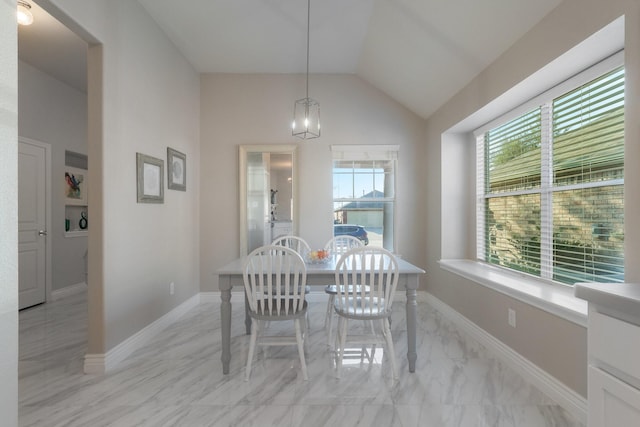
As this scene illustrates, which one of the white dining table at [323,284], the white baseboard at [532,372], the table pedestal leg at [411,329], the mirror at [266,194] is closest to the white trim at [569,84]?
the white dining table at [323,284]

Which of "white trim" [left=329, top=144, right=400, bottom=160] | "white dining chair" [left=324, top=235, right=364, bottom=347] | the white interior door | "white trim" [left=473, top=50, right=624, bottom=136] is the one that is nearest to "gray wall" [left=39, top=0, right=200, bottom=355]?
"white dining chair" [left=324, top=235, right=364, bottom=347]

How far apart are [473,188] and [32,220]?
5402 mm

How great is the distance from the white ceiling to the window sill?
1.79m

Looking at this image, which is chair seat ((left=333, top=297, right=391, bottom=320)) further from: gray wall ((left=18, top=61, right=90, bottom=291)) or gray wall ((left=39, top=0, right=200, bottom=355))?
gray wall ((left=18, top=61, right=90, bottom=291))

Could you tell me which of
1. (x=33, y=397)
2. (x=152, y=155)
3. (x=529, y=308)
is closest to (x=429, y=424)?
(x=529, y=308)

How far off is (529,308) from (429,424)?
109 centimetres

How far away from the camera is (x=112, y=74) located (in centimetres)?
230

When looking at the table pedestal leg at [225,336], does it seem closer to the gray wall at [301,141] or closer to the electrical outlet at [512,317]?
the gray wall at [301,141]

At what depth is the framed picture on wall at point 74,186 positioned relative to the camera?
14.6 ft

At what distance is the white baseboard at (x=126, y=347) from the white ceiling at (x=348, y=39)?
2.95m

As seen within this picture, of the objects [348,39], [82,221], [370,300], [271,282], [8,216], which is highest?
[348,39]

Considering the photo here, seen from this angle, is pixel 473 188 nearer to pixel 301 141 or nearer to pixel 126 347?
pixel 301 141

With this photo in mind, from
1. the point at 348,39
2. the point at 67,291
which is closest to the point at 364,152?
the point at 348,39

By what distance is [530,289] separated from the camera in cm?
219
